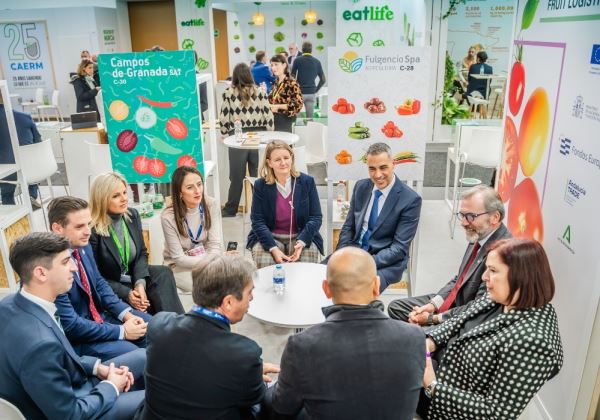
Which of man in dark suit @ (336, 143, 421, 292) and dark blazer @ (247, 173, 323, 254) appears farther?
dark blazer @ (247, 173, 323, 254)

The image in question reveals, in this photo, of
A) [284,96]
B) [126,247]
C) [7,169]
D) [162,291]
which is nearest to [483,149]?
[284,96]

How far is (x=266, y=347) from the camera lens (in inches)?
139

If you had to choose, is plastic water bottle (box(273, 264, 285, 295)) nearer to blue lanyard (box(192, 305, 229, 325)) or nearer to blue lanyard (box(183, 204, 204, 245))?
blue lanyard (box(183, 204, 204, 245))

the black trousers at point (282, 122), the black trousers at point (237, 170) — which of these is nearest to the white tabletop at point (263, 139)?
the black trousers at point (237, 170)

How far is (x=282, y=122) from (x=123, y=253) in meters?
3.97

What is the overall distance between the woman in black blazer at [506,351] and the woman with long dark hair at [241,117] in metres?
4.02

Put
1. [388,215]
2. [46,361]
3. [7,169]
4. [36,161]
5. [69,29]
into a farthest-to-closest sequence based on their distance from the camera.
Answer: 1. [69,29]
2. [36,161]
3. [7,169]
4. [388,215]
5. [46,361]

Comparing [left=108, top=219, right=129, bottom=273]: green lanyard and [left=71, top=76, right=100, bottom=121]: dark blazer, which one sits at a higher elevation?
[left=71, top=76, right=100, bottom=121]: dark blazer

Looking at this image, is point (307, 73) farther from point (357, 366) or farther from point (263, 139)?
point (357, 366)

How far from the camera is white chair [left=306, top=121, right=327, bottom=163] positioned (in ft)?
21.2

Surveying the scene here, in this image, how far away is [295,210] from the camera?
3.80 metres

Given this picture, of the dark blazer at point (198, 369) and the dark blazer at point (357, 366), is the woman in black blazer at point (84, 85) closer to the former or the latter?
the dark blazer at point (198, 369)

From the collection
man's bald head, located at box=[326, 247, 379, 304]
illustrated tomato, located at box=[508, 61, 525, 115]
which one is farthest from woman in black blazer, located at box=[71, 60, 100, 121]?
man's bald head, located at box=[326, 247, 379, 304]

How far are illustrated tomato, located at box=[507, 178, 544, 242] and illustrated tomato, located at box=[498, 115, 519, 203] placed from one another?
0.10 metres
